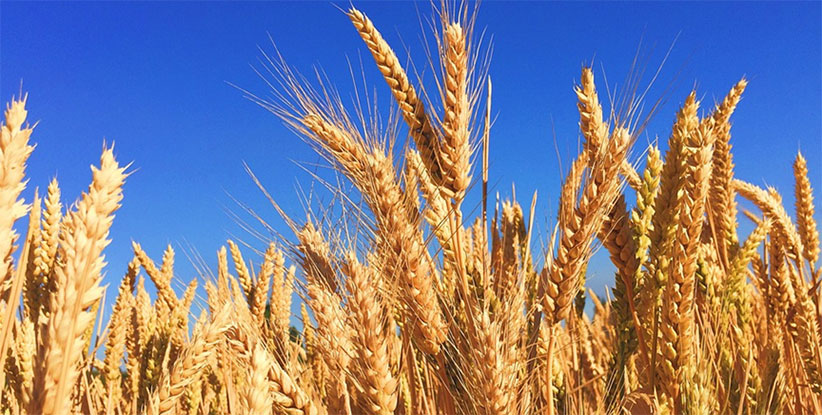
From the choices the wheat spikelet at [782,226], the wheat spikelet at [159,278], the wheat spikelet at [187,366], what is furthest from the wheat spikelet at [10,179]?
the wheat spikelet at [782,226]

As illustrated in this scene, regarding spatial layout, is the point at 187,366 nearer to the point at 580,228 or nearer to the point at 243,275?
the point at 580,228

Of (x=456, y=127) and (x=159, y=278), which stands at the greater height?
(x=159, y=278)

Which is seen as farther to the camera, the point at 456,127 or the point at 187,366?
the point at 456,127

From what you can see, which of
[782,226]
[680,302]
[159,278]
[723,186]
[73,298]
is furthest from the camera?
[159,278]

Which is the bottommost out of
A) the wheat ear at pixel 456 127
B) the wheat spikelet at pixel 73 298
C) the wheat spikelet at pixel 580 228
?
the wheat spikelet at pixel 73 298

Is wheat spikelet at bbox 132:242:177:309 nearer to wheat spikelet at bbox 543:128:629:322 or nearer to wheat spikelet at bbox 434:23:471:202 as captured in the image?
wheat spikelet at bbox 434:23:471:202

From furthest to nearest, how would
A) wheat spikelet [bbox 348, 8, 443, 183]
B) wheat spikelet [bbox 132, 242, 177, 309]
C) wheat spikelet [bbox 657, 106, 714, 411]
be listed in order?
wheat spikelet [bbox 132, 242, 177, 309] → wheat spikelet [bbox 348, 8, 443, 183] → wheat spikelet [bbox 657, 106, 714, 411]

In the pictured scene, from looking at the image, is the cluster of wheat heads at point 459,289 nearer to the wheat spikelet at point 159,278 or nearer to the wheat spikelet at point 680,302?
the wheat spikelet at point 680,302

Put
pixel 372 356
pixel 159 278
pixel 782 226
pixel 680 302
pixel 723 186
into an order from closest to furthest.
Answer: pixel 372 356 < pixel 680 302 < pixel 723 186 < pixel 782 226 < pixel 159 278

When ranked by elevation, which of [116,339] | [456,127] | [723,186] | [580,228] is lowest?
[580,228]

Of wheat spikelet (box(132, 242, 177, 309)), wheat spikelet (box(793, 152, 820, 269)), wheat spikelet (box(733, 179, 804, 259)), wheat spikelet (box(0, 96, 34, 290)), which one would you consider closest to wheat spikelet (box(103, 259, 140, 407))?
wheat spikelet (box(132, 242, 177, 309))

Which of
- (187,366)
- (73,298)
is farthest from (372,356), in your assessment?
(73,298)

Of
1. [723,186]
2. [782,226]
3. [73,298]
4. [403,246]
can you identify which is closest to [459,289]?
[403,246]

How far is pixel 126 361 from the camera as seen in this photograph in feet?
9.53
